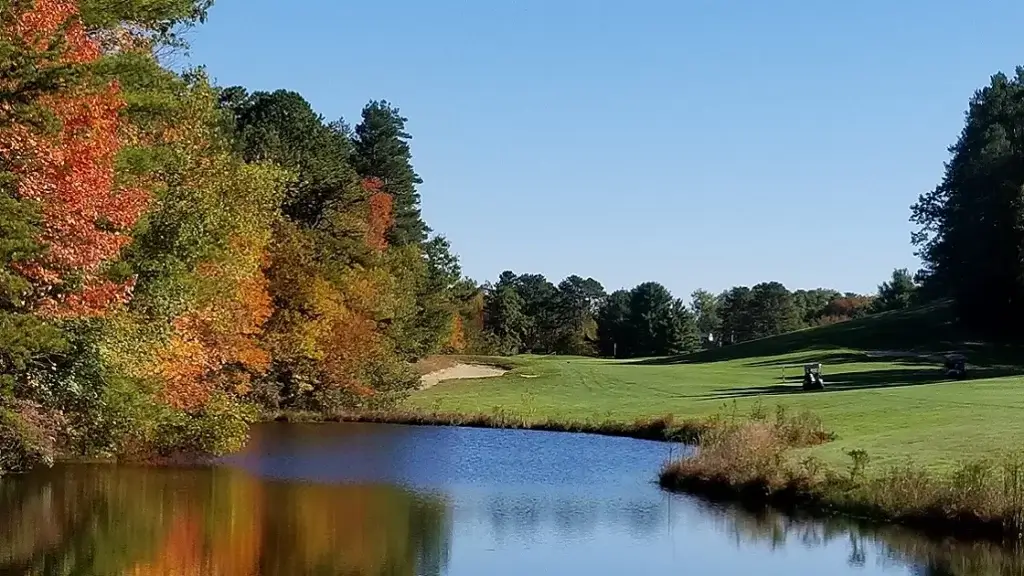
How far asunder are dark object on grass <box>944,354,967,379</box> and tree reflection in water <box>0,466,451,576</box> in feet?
106

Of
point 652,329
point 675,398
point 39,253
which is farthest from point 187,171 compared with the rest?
point 652,329

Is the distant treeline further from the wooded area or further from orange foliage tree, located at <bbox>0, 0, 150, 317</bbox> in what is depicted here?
orange foliage tree, located at <bbox>0, 0, 150, 317</bbox>

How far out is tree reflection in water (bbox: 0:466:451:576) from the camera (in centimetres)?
2236

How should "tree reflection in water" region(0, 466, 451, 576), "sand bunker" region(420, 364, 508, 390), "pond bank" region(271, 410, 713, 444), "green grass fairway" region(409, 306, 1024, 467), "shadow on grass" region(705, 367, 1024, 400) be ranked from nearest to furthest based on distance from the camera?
"tree reflection in water" region(0, 466, 451, 576) < "green grass fairway" region(409, 306, 1024, 467) < "pond bank" region(271, 410, 713, 444) < "shadow on grass" region(705, 367, 1024, 400) < "sand bunker" region(420, 364, 508, 390)

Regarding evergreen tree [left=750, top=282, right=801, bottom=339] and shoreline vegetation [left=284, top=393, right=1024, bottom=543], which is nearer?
shoreline vegetation [left=284, top=393, right=1024, bottom=543]

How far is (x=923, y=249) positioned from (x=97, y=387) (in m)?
74.0

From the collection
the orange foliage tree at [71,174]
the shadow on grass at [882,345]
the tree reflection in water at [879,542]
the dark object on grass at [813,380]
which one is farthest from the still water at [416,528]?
the shadow on grass at [882,345]

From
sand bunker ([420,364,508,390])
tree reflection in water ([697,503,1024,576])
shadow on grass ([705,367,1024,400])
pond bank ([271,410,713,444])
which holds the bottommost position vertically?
tree reflection in water ([697,503,1024,576])

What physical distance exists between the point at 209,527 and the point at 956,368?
40.0 m

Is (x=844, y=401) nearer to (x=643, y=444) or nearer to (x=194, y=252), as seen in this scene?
(x=643, y=444)

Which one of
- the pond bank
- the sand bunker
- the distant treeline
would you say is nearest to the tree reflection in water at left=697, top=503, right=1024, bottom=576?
the pond bank

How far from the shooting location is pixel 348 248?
5797 cm

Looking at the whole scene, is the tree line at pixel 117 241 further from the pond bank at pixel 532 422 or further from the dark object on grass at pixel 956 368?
the dark object on grass at pixel 956 368

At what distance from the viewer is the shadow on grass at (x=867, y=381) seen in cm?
5422
